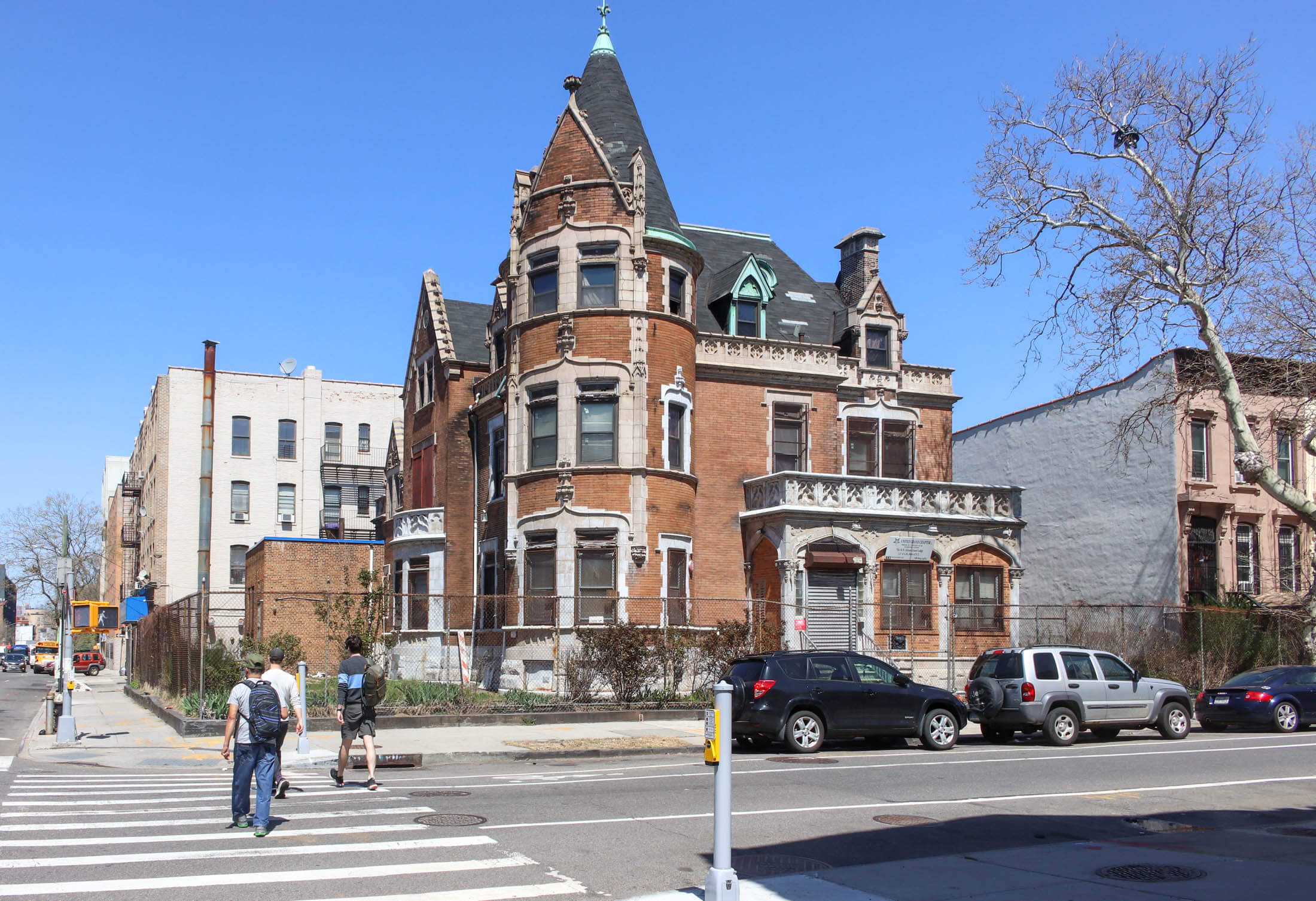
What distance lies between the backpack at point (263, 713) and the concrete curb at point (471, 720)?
1118 cm

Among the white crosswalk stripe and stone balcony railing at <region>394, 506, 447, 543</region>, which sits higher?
stone balcony railing at <region>394, 506, 447, 543</region>

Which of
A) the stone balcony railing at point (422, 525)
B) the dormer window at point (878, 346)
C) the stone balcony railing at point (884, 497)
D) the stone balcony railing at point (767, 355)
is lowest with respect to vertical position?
the stone balcony railing at point (422, 525)

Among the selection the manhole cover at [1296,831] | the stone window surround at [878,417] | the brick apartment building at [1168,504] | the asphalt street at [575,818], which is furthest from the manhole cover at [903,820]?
the brick apartment building at [1168,504]

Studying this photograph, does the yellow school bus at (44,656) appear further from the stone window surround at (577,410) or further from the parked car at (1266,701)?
the parked car at (1266,701)

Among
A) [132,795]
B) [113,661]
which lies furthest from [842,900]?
[113,661]

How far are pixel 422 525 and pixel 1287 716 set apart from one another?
25.1m

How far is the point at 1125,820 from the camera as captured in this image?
12094mm

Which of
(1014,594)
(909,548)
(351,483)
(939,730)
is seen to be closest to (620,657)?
(939,730)

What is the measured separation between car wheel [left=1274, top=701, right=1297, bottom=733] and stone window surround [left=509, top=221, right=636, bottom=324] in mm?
17888

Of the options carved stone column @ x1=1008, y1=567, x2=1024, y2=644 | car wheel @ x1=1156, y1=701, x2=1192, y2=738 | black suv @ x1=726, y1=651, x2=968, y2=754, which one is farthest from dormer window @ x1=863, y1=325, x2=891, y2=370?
black suv @ x1=726, y1=651, x2=968, y2=754

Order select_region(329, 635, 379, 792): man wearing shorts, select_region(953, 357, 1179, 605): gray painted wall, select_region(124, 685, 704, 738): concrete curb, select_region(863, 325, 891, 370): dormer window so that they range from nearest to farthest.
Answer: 1. select_region(329, 635, 379, 792): man wearing shorts
2. select_region(124, 685, 704, 738): concrete curb
3. select_region(953, 357, 1179, 605): gray painted wall
4. select_region(863, 325, 891, 370): dormer window

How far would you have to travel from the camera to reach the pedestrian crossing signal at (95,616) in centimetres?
4728

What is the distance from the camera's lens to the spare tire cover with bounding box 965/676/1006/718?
69.9 feet

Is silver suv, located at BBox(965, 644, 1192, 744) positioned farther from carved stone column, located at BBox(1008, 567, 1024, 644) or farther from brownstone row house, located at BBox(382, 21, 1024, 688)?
carved stone column, located at BBox(1008, 567, 1024, 644)
